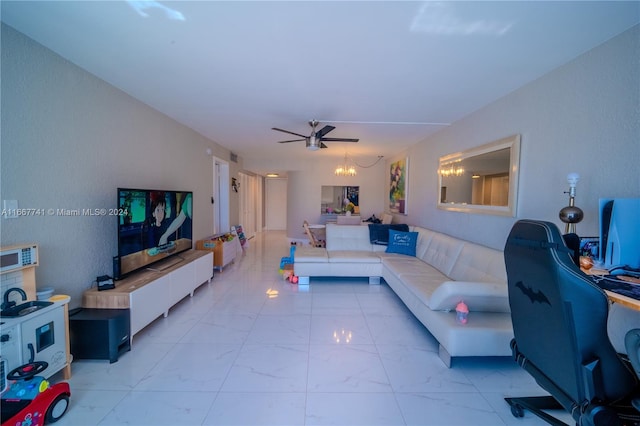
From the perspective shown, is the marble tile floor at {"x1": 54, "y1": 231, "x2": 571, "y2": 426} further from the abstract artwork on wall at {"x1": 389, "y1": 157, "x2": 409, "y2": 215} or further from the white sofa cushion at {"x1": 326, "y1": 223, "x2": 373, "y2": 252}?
the abstract artwork on wall at {"x1": 389, "y1": 157, "x2": 409, "y2": 215}

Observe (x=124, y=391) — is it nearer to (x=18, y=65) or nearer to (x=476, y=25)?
(x=18, y=65)

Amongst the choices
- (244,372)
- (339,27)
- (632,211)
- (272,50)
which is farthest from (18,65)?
(632,211)

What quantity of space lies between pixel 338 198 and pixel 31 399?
7.22m

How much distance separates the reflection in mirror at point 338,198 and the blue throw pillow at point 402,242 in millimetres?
3454

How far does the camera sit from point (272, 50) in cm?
207

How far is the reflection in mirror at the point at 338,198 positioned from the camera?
8.14 m

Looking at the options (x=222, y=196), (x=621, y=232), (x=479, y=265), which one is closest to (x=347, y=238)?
(x=479, y=265)

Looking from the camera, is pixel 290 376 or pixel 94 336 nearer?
pixel 290 376

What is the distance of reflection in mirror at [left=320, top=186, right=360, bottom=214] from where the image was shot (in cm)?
814

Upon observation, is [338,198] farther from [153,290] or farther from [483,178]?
[153,290]

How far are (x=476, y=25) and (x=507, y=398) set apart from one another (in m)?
2.53

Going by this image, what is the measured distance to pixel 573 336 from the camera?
1.14 meters

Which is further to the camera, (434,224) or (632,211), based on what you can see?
(434,224)

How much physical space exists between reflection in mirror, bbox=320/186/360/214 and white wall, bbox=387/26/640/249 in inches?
192
